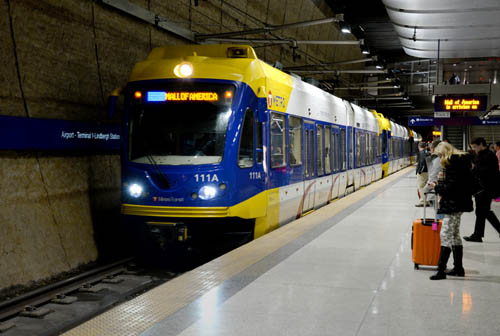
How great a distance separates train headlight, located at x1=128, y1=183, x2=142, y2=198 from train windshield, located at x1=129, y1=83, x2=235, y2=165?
38 centimetres

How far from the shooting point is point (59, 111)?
Answer: 9531 millimetres

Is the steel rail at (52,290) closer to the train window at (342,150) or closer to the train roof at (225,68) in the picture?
the train roof at (225,68)

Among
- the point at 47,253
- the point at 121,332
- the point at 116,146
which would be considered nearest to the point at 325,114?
the point at 116,146

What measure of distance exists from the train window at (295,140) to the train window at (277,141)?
19.1 inches

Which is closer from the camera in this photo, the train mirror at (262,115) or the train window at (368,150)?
the train mirror at (262,115)

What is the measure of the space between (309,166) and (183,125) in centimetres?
465

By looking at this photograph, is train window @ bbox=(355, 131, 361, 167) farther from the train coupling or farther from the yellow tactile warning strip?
the train coupling

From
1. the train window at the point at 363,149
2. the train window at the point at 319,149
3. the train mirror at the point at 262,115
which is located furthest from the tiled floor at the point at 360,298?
the train window at the point at 363,149

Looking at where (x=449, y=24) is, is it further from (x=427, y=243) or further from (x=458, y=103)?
Result: (x=427, y=243)

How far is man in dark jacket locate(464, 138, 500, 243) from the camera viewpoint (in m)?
8.67

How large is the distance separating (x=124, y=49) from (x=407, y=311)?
8.44 metres

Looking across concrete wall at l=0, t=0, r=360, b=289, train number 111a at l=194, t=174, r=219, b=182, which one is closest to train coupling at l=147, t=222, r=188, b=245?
train number 111a at l=194, t=174, r=219, b=182

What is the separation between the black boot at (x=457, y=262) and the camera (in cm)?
631

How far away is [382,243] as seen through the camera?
8.59m
